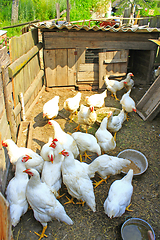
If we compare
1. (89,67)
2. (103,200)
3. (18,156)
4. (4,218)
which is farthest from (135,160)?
(89,67)

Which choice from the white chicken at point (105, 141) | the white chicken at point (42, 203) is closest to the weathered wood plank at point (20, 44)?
the white chicken at point (105, 141)

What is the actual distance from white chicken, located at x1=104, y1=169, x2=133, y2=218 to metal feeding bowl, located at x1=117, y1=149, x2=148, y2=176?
1042 mm

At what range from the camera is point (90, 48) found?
748 cm

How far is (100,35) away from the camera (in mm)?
7387

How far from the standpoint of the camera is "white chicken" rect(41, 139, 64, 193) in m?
3.35

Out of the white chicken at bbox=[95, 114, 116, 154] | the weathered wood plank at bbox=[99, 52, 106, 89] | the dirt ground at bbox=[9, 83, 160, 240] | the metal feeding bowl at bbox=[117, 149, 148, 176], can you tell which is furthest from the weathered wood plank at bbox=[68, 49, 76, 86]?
the metal feeding bowl at bbox=[117, 149, 148, 176]

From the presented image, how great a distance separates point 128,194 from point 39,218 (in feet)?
4.86

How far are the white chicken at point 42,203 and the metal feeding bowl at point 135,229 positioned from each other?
2.85 ft

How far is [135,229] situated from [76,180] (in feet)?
3.90

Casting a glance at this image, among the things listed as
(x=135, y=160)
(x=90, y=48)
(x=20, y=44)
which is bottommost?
(x=135, y=160)

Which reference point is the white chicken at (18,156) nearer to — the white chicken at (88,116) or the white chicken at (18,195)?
the white chicken at (18,195)

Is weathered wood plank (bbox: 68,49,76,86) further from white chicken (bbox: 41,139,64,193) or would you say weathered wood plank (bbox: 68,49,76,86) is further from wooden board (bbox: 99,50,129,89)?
white chicken (bbox: 41,139,64,193)

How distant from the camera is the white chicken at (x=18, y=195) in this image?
9.66ft

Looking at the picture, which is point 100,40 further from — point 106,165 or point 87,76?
point 106,165
